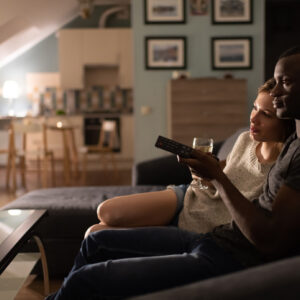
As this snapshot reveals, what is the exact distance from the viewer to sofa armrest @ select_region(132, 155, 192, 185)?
3035 millimetres

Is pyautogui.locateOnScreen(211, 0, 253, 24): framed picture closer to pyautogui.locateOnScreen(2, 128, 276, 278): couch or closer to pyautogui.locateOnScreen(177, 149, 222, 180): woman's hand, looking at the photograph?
pyautogui.locateOnScreen(2, 128, 276, 278): couch

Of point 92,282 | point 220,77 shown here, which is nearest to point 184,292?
point 92,282

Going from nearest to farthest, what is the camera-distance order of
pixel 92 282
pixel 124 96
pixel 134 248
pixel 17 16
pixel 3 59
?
pixel 92 282
pixel 134 248
pixel 17 16
pixel 3 59
pixel 124 96

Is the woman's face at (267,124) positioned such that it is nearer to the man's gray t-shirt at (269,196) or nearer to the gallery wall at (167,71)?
the man's gray t-shirt at (269,196)

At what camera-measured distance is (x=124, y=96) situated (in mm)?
8492

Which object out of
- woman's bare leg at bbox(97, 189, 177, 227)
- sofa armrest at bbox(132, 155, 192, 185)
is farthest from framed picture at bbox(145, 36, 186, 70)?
woman's bare leg at bbox(97, 189, 177, 227)

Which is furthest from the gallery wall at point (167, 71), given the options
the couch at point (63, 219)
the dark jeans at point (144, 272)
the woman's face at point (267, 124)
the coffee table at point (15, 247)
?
Result: the dark jeans at point (144, 272)

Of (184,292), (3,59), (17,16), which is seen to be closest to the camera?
(184,292)

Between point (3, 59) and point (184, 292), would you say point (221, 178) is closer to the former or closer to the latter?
point (184, 292)

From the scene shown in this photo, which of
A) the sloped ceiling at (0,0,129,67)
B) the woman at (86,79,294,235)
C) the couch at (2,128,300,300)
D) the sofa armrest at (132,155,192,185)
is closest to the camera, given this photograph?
the couch at (2,128,300,300)

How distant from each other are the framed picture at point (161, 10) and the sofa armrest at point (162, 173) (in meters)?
2.76

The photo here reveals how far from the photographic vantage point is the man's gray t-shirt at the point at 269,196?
1.17 meters

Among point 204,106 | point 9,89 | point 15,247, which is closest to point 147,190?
point 15,247

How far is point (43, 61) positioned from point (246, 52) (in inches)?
174
